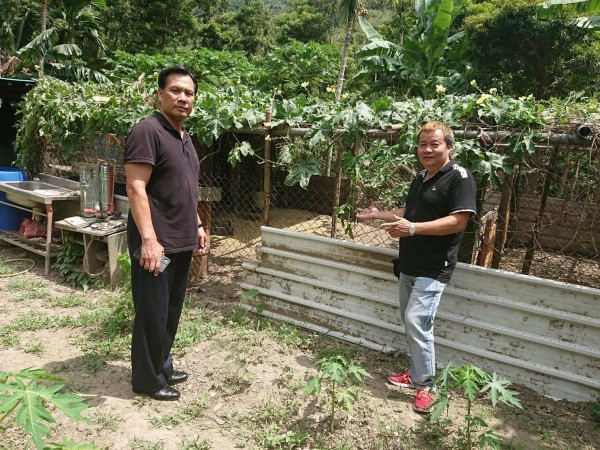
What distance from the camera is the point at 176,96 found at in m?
2.67

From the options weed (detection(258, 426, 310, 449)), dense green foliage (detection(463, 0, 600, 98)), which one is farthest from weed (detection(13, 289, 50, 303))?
dense green foliage (detection(463, 0, 600, 98))

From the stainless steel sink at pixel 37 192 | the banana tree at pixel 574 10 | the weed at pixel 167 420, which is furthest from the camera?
the banana tree at pixel 574 10

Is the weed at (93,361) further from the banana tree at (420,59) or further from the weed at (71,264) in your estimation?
the banana tree at (420,59)

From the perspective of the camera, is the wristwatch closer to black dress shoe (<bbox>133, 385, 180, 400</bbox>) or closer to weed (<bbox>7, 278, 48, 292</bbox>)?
black dress shoe (<bbox>133, 385, 180, 400</bbox>)

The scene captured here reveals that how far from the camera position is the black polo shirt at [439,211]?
2627 millimetres

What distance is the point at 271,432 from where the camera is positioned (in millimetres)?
2639

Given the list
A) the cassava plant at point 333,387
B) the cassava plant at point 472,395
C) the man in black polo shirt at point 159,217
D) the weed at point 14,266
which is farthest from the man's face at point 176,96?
the weed at point 14,266

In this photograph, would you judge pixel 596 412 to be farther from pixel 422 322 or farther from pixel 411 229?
pixel 411 229

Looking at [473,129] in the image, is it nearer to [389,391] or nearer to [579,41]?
[389,391]

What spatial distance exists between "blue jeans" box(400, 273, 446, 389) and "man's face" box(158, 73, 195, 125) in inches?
70.1

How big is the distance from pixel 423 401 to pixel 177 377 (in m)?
1.65

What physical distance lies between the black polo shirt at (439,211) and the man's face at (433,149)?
1.9 inches

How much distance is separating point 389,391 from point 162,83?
2.46 m

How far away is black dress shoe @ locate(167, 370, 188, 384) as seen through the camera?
10.2ft
